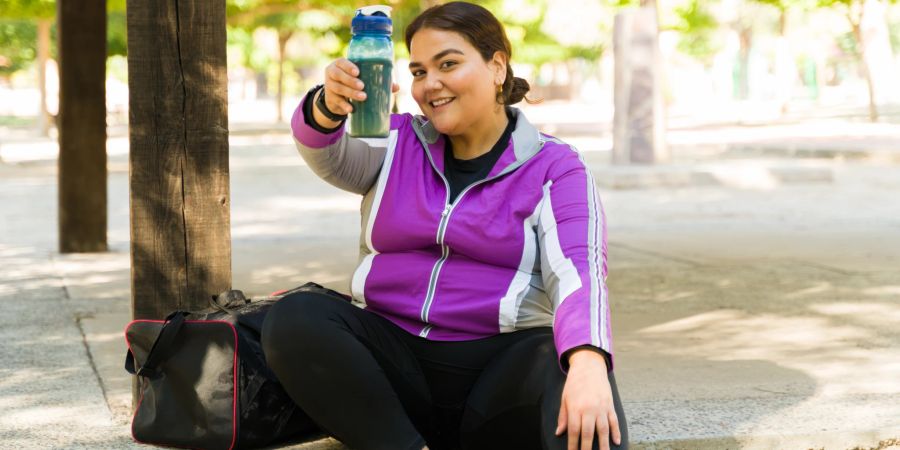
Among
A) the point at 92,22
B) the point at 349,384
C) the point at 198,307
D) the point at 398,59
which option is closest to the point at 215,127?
the point at 198,307

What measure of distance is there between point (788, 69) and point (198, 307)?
3087 cm

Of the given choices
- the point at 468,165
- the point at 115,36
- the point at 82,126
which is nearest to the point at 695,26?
the point at 115,36

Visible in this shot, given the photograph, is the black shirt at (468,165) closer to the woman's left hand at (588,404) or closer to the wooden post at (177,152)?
the woman's left hand at (588,404)

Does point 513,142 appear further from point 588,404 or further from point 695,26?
point 695,26

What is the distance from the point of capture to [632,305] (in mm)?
6266

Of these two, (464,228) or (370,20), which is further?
(464,228)

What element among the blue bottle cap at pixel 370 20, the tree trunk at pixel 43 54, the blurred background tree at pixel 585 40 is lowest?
the blue bottle cap at pixel 370 20

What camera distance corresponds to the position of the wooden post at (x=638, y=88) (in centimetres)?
1625

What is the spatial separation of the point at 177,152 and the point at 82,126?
4802mm

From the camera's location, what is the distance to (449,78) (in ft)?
10.3

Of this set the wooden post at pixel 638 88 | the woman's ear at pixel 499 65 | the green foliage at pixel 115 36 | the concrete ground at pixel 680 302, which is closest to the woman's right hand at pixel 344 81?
the woman's ear at pixel 499 65

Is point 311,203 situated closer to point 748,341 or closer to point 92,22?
point 92,22

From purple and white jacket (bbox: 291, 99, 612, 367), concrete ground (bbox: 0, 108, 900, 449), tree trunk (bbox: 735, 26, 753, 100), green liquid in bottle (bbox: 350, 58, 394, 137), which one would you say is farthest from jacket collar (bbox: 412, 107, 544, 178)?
tree trunk (bbox: 735, 26, 753, 100)

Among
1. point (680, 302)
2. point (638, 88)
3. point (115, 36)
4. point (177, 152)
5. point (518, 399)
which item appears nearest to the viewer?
point (518, 399)
